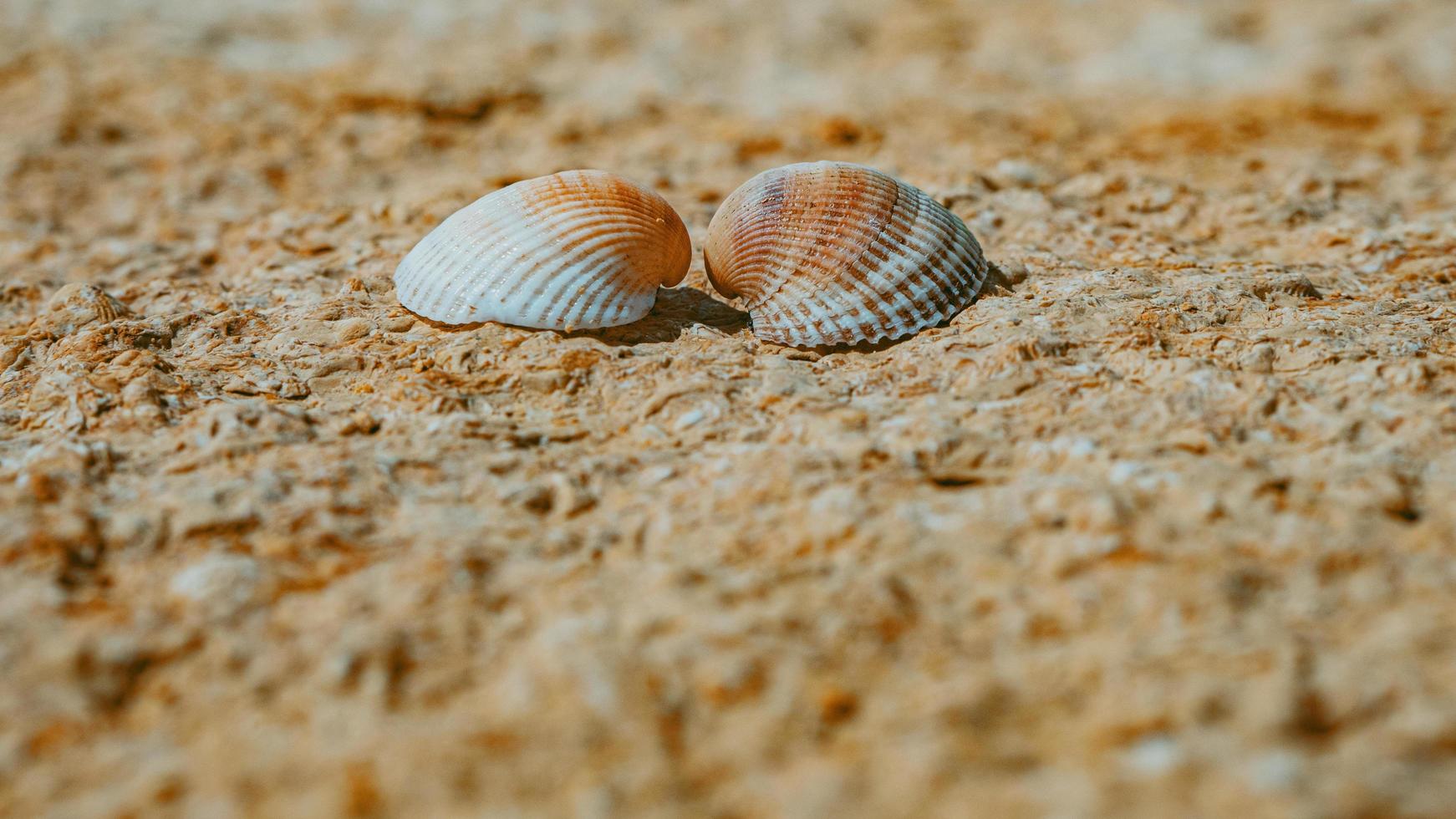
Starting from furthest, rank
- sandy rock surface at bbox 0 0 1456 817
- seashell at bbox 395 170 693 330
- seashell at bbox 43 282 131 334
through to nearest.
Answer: seashell at bbox 43 282 131 334 < seashell at bbox 395 170 693 330 < sandy rock surface at bbox 0 0 1456 817

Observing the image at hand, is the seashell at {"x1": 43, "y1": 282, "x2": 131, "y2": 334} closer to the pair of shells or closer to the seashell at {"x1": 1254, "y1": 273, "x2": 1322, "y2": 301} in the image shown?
the pair of shells

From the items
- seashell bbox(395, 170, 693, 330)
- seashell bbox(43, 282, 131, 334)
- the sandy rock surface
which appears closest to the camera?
the sandy rock surface

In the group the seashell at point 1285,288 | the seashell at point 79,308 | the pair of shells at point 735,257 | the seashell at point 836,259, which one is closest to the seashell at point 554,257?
the pair of shells at point 735,257

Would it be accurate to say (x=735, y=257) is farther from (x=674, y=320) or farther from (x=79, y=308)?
(x=79, y=308)

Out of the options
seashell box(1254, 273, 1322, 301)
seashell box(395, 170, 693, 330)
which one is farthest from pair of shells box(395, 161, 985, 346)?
seashell box(1254, 273, 1322, 301)

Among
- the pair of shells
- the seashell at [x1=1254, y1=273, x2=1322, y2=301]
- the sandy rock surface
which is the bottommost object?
the sandy rock surface

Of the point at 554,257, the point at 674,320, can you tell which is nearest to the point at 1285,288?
the point at 674,320

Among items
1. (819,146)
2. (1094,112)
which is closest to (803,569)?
(819,146)

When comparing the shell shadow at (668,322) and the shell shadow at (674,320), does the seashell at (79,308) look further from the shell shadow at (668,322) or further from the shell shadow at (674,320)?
the shell shadow at (674,320)
